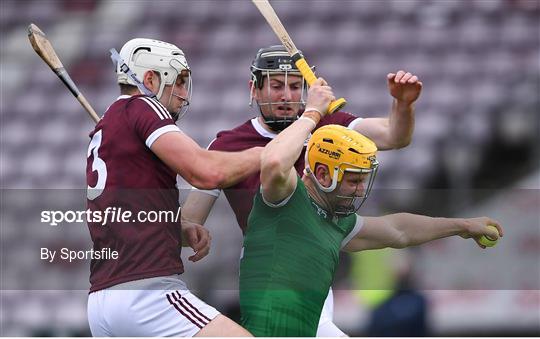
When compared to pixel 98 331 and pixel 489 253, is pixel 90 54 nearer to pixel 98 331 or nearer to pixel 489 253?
pixel 489 253

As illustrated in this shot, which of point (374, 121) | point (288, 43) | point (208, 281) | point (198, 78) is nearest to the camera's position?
point (288, 43)

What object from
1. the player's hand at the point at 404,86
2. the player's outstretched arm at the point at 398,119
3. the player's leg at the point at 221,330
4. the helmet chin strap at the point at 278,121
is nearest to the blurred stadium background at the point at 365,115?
the helmet chin strap at the point at 278,121

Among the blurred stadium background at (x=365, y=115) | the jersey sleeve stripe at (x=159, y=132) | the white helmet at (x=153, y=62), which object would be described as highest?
the white helmet at (x=153, y=62)

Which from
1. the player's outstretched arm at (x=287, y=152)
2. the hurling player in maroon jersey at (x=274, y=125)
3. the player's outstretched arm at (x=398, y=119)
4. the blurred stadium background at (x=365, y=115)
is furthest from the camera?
the blurred stadium background at (x=365, y=115)

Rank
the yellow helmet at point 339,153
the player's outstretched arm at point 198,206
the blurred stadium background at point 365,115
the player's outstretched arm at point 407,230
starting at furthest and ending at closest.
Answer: the blurred stadium background at point 365,115 → the player's outstretched arm at point 198,206 → the player's outstretched arm at point 407,230 → the yellow helmet at point 339,153

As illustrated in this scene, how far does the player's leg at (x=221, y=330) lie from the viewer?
3627 millimetres

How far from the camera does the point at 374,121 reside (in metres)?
4.76

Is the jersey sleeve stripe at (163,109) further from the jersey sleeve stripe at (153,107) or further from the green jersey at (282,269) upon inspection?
the green jersey at (282,269)

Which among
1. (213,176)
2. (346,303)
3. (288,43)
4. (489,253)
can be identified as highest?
(288,43)

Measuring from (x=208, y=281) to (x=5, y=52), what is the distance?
456cm

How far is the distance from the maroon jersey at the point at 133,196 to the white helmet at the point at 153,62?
0.17 m

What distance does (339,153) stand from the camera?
12.8ft

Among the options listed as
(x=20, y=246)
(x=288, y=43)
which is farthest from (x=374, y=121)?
(x=20, y=246)

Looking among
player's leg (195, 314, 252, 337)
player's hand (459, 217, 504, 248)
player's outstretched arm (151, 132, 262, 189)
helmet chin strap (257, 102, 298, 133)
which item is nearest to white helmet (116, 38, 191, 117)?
player's outstretched arm (151, 132, 262, 189)
